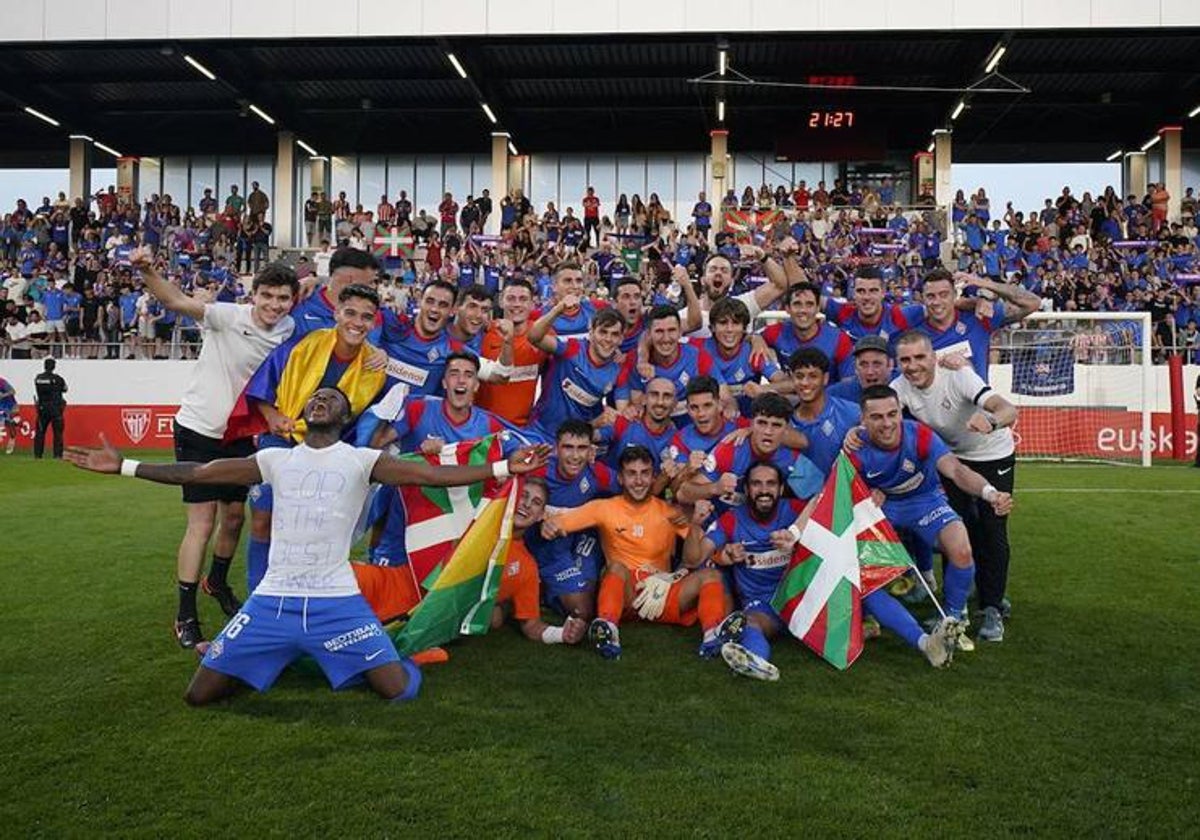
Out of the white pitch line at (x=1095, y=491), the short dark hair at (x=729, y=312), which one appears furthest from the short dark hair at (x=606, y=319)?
the white pitch line at (x=1095, y=491)

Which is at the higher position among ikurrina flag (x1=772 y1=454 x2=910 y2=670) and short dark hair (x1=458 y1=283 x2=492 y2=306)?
short dark hair (x1=458 y1=283 x2=492 y2=306)

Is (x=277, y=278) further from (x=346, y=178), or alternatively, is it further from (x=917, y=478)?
(x=346, y=178)

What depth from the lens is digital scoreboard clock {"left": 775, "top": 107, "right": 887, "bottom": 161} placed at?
2967 centimetres

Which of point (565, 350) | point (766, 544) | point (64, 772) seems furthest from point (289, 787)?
point (565, 350)

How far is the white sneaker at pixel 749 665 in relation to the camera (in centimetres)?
509

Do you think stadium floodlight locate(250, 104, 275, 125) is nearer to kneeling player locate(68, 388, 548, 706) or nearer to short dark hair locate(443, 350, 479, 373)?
short dark hair locate(443, 350, 479, 373)

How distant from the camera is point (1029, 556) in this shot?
334 inches

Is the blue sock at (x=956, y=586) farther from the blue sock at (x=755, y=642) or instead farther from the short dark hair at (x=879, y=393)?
the blue sock at (x=755, y=642)

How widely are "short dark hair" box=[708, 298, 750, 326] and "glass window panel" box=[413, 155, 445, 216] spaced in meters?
30.3

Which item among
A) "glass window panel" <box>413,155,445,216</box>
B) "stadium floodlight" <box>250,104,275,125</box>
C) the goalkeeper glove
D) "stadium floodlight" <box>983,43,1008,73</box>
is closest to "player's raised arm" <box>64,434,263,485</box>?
the goalkeeper glove

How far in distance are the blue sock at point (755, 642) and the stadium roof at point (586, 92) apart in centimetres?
2244

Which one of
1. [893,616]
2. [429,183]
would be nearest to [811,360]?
[893,616]

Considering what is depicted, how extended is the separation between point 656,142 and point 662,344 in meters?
28.2

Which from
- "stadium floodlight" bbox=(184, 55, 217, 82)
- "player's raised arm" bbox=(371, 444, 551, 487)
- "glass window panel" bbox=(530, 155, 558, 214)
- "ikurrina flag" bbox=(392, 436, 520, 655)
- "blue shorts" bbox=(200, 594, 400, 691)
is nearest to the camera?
"blue shorts" bbox=(200, 594, 400, 691)
